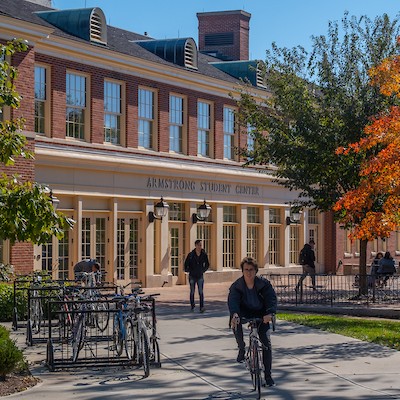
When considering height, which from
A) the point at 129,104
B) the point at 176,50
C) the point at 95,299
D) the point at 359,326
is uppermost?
the point at 176,50

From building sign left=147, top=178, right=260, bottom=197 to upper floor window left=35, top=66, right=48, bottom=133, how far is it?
542cm

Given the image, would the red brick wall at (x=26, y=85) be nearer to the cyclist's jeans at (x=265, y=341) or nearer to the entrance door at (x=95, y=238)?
the entrance door at (x=95, y=238)

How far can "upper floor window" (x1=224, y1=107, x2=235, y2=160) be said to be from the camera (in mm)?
37406

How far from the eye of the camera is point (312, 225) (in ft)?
145

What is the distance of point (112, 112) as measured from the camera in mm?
31312

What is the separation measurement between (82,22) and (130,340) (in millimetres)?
18743

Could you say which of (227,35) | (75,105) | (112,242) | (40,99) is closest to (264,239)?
(112,242)

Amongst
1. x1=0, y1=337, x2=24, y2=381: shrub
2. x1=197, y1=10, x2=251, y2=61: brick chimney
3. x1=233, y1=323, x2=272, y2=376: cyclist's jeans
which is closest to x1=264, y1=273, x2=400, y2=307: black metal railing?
x1=233, y1=323, x2=272, y2=376: cyclist's jeans

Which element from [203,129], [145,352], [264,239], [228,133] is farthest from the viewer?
[264,239]

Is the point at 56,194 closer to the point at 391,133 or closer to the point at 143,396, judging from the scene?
the point at 391,133

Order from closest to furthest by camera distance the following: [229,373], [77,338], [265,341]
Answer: [265,341], [229,373], [77,338]

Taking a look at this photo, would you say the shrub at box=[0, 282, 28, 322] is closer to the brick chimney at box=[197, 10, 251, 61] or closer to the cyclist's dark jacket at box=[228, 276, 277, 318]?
the cyclist's dark jacket at box=[228, 276, 277, 318]

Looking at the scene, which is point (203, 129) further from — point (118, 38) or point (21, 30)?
point (21, 30)

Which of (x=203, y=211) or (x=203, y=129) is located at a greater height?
(x=203, y=129)
